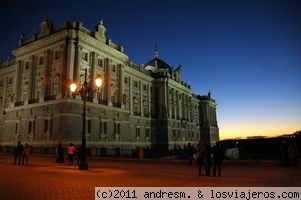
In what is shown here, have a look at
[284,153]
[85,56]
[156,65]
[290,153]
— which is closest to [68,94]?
[85,56]

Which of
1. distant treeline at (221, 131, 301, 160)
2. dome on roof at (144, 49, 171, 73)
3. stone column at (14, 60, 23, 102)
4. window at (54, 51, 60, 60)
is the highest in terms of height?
dome on roof at (144, 49, 171, 73)

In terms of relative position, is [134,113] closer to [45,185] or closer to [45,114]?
[45,114]

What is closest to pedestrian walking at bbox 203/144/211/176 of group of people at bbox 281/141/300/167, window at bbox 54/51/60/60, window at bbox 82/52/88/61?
group of people at bbox 281/141/300/167

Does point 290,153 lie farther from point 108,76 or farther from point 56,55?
point 56,55

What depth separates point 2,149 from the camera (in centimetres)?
4088

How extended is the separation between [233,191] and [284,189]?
2.06 m

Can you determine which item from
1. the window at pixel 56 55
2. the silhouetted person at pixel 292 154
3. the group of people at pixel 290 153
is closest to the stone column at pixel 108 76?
the window at pixel 56 55

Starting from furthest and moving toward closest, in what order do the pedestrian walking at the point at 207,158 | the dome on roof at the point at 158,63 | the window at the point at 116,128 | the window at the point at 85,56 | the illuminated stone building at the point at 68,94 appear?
the dome on roof at the point at 158,63 → the window at the point at 116,128 → the window at the point at 85,56 → the illuminated stone building at the point at 68,94 → the pedestrian walking at the point at 207,158

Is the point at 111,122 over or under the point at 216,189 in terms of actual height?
over

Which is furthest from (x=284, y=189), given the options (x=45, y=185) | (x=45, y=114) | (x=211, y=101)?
(x=211, y=101)

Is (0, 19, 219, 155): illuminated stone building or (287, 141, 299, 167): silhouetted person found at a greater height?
(0, 19, 219, 155): illuminated stone building

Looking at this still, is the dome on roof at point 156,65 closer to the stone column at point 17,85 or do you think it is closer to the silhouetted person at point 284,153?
the stone column at point 17,85

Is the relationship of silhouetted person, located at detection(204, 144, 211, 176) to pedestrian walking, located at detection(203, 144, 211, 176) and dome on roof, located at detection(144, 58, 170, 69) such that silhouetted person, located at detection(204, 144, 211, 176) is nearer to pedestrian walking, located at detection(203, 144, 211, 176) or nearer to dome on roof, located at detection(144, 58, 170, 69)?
pedestrian walking, located at detection(203, 144, 211, 176)

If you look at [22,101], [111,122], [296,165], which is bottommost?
[296,165]
